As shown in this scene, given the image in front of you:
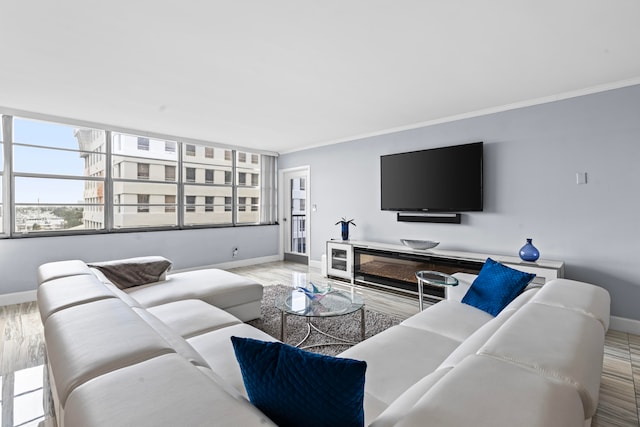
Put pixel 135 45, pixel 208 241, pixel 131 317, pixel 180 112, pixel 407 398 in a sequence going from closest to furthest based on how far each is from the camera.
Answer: pixel 407 398 < pixel 131 317 < pixel 135 45 < pixel 180 112 < pixel 208 241

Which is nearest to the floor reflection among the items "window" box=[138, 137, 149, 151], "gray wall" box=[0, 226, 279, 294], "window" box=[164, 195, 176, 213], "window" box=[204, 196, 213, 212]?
"gray wall" box=[0, 226, 279, 294]

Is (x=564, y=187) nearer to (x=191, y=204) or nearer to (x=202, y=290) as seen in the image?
(x=202, y=290)

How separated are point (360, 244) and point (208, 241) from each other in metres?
2.72

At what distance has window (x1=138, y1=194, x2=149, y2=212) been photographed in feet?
16.1

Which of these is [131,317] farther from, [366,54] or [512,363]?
[366,54]

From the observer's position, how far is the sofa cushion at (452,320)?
188cm

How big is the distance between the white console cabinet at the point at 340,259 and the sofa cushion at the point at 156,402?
3.88m

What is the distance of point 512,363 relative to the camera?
3.15 ft

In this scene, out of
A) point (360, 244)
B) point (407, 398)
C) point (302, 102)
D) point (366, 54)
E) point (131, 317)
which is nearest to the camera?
point (407, 398)

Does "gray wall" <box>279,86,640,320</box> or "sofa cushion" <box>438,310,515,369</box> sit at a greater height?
"gray wall" <box>279,86,640,320</box>

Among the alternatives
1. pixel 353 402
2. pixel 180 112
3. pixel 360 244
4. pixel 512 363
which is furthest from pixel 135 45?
pixel 360 244


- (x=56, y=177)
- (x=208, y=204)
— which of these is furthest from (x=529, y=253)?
(x=56, y=177)

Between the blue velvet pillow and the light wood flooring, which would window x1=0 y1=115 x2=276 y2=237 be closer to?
the light wood flooring

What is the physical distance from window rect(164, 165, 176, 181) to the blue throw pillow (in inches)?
199
